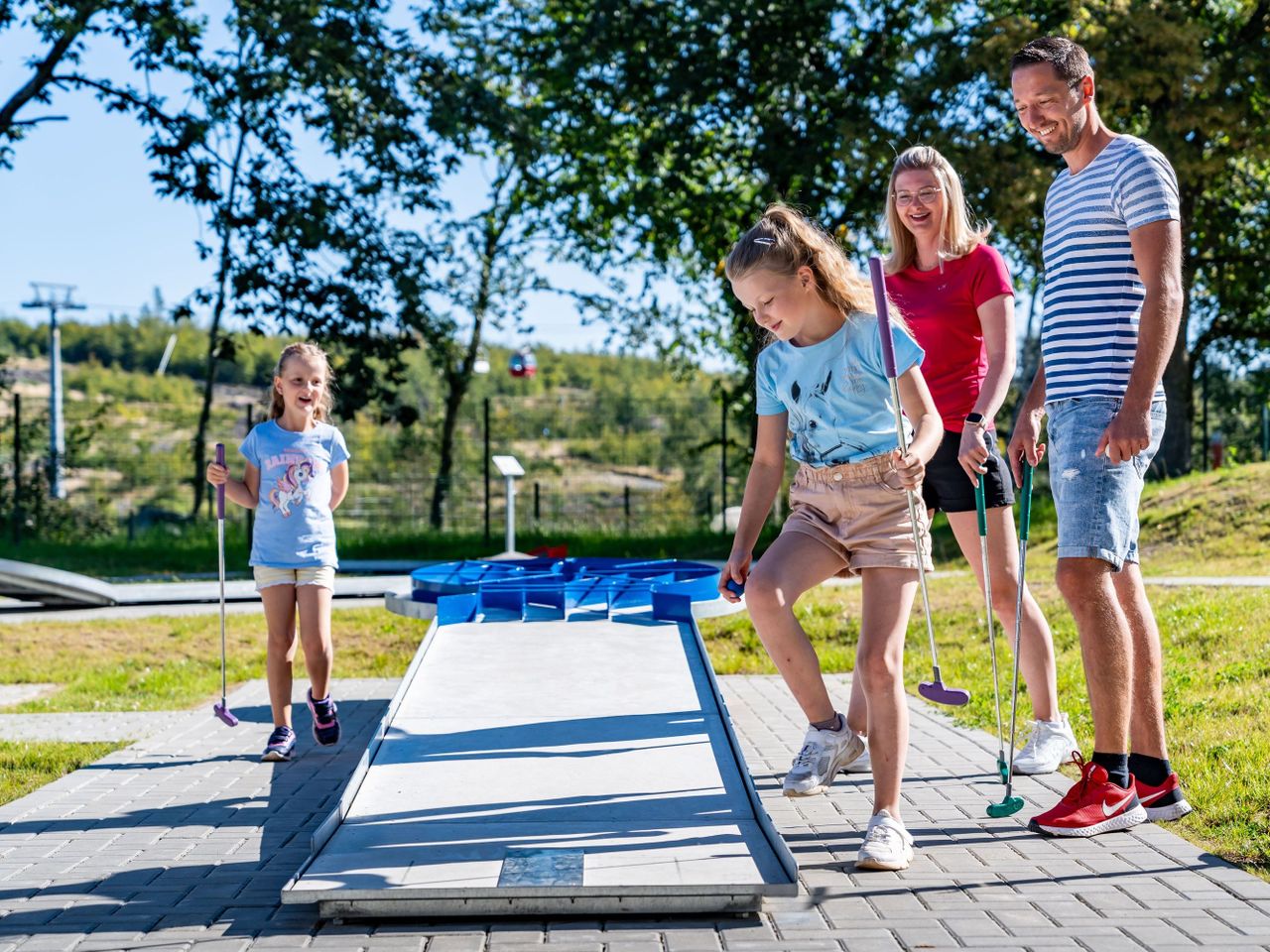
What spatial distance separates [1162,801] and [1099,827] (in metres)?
0.28

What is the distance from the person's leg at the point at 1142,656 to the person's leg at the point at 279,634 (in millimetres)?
3119

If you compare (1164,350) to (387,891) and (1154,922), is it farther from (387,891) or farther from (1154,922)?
(387,891)

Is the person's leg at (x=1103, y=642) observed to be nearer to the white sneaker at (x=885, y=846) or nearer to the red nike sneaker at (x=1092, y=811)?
the red nike sneaker at (x=1092, y=811)

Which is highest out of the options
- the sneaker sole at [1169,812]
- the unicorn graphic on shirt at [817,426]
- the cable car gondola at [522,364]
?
the cable car gondola at [522,364]

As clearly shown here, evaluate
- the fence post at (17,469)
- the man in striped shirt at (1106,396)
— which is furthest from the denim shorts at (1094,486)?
the fence post at (17,469)

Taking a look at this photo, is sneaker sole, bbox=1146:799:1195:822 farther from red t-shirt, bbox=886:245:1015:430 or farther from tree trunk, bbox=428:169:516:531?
tree trunk, bbox=428:169:516:531

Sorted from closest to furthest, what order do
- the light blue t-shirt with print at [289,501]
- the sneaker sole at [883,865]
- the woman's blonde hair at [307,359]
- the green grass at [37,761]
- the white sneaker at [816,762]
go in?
the sneaker sole at [883,865] → the white sneaker at [816,762] → the green grass at [37,761] → the light blue t-shirt with print at [289,501] → the woman's blonde hair at [307,359]

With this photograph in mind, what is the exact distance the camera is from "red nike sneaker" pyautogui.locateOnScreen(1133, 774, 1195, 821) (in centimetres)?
396

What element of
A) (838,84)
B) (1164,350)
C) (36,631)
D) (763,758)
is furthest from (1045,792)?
(838,84)

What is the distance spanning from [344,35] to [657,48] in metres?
4.06

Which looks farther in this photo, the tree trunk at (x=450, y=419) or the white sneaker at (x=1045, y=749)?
the tree trunk at (x=450, y=419)

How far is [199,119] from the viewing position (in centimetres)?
1639

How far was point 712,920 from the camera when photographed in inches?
123

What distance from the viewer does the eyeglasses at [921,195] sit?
4.42 meters
